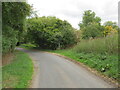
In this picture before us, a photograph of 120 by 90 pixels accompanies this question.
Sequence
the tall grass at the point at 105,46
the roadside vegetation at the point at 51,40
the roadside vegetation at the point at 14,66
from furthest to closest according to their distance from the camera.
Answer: the tall grass at the point at 105,46 < the roadside vegetation at the point at 51,40 < the roadside vegetation at the point at 14,66

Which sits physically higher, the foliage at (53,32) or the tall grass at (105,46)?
the foliage at (53,32)

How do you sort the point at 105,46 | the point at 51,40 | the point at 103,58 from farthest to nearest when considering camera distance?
the point at 51,40
the point at 105,46
the point at 103,58

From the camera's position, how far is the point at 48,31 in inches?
685

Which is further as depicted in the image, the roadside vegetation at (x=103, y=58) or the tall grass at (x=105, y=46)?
the tall grass at (x=105, y=46)

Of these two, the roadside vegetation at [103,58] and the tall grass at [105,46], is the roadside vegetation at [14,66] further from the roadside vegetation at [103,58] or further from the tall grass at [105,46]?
the tall grass at [105,46]

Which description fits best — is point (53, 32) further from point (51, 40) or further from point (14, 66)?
point (14, 66)

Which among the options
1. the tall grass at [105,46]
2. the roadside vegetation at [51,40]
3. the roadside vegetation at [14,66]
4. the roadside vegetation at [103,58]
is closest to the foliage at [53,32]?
the roadside vegetation at [51,40]

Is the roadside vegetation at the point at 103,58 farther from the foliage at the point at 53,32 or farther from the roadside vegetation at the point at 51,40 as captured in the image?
the foliage at the point at 53,32

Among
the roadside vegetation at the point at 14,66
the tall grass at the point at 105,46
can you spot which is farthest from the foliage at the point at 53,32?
the roadside vegetation at the point at 14,66

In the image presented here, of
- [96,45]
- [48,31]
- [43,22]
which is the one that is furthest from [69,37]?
[96,45]

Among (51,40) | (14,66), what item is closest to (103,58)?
(14,66)

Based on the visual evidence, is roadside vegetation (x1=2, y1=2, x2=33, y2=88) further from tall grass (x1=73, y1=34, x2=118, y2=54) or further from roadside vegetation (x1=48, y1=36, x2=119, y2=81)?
tall grass (x1=73, y1=34, x2=118, y2=54)

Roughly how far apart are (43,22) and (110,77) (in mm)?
16264

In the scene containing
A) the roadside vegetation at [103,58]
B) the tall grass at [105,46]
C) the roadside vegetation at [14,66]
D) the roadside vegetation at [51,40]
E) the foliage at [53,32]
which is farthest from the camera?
the foliage at [53,32]
